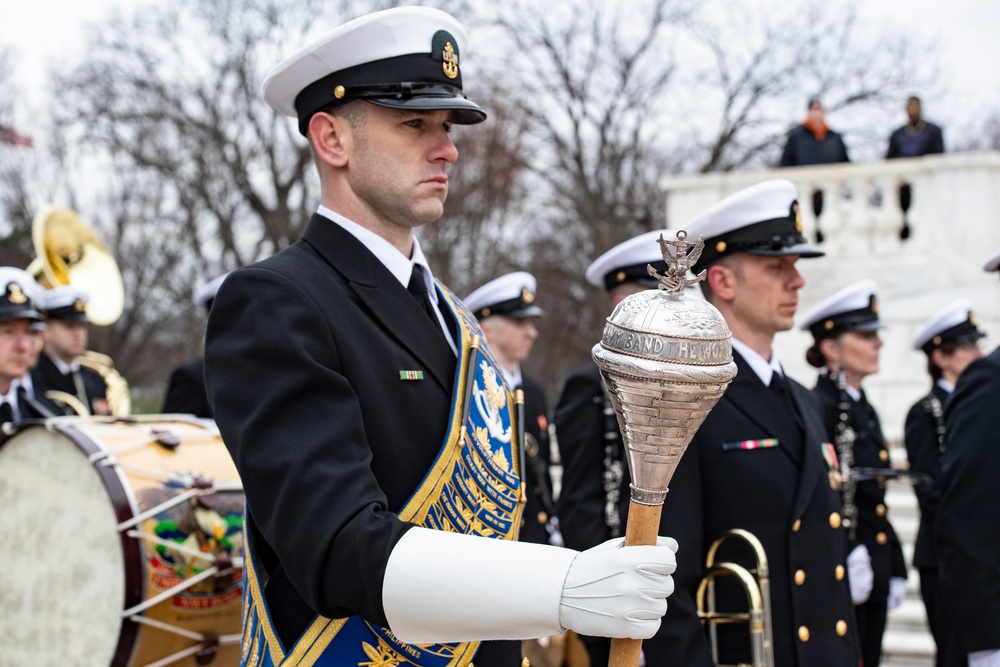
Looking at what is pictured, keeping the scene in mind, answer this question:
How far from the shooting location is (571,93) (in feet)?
79.2

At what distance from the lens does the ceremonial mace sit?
5.47 feet

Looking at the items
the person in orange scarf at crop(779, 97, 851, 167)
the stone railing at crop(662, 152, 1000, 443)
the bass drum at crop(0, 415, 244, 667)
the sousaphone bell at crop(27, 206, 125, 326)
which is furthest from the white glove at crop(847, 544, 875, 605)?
the person in orange scarf at crop(779, 97, 851, 167)

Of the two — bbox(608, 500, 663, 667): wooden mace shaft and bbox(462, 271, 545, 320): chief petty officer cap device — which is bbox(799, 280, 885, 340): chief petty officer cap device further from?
bbox(608, 500, 663, 667): wooden mace shaft

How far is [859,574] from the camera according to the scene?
18.0 ft

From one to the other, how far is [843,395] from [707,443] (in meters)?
3.27

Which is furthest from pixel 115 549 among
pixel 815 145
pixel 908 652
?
pixel 815 145

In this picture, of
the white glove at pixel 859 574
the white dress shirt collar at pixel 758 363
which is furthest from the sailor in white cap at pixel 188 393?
the white dress shirt collar at pixel 758 363

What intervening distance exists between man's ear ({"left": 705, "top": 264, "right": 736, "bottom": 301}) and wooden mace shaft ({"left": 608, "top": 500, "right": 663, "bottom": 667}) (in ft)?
6.33

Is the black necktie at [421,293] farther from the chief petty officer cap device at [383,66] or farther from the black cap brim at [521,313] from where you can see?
the black cap brim at [521,313]

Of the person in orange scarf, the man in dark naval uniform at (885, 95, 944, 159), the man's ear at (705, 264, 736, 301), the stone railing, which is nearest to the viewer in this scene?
the man's ear at (705, 264, 736, 301)

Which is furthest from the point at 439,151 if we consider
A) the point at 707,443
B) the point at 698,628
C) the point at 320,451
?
the point at 698,628

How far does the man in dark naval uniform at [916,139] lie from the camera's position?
1322 centimetres

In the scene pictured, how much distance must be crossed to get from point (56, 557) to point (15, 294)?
2.37 metres

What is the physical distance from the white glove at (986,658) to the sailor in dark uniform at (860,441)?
1.65 meters
